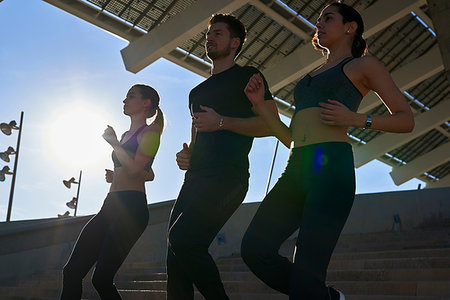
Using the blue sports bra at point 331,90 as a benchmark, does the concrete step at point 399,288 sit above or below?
below

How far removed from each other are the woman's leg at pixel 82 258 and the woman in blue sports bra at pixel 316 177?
1453 millimetres

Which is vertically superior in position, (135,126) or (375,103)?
(375,103)

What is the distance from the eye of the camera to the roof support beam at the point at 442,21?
11.0 m

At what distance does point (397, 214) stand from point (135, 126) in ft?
28.2

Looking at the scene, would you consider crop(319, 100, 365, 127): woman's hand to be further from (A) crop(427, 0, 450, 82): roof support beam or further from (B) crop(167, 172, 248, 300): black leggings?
(A) crop(427, 0, 450, 82): roof support beam

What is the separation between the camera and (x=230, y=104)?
10.7 ft

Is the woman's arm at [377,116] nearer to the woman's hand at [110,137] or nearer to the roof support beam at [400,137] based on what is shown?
the woman's hand at [110,137]

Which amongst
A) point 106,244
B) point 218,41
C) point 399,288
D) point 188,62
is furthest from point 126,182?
point 188,62

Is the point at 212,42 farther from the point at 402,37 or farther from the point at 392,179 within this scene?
the point at 392,179

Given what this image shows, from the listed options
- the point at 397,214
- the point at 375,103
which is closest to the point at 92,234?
the point at 397,214

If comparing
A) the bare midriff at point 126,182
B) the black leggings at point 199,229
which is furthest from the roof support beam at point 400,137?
the black leggings at point 199,229

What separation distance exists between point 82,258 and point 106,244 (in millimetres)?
189

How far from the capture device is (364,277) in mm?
5582

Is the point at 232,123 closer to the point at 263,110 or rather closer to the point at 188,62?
the point at 263,110
